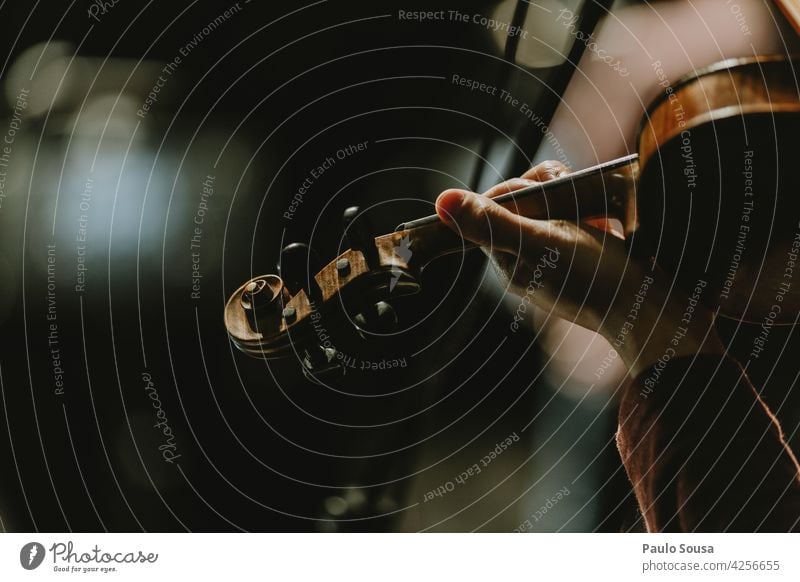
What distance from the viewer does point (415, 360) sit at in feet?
2.42

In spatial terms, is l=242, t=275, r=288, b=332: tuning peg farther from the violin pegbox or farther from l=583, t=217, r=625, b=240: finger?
l=583, t=217, r=625, b=240: finger

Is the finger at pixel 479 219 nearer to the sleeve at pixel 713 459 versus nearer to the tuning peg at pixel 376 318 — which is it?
the tuning peg at pixel 376 318

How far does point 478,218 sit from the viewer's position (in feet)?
2.08

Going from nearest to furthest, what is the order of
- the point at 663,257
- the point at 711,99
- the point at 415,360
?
1. the point at 711,99
2. the point at 663,257
3. the point at 415,360


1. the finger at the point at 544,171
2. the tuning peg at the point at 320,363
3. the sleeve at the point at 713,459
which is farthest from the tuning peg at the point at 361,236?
the sleeve at the point at 713,459

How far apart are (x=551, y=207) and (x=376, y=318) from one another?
241mm

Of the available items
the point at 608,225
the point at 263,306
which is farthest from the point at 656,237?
the point at 263,306

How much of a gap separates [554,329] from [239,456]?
0.44m

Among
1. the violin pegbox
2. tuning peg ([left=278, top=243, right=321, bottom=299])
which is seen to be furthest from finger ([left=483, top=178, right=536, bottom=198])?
tuning peg ([left=278, top=243, right=321, bottom=299])

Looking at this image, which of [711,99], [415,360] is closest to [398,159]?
[415,360]

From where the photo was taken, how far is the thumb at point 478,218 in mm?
634

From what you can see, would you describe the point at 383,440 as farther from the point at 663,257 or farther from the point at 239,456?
the point at 663,257

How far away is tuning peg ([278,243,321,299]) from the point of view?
1.97 ft

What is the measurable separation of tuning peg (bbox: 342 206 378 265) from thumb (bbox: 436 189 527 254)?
8 centimetres
